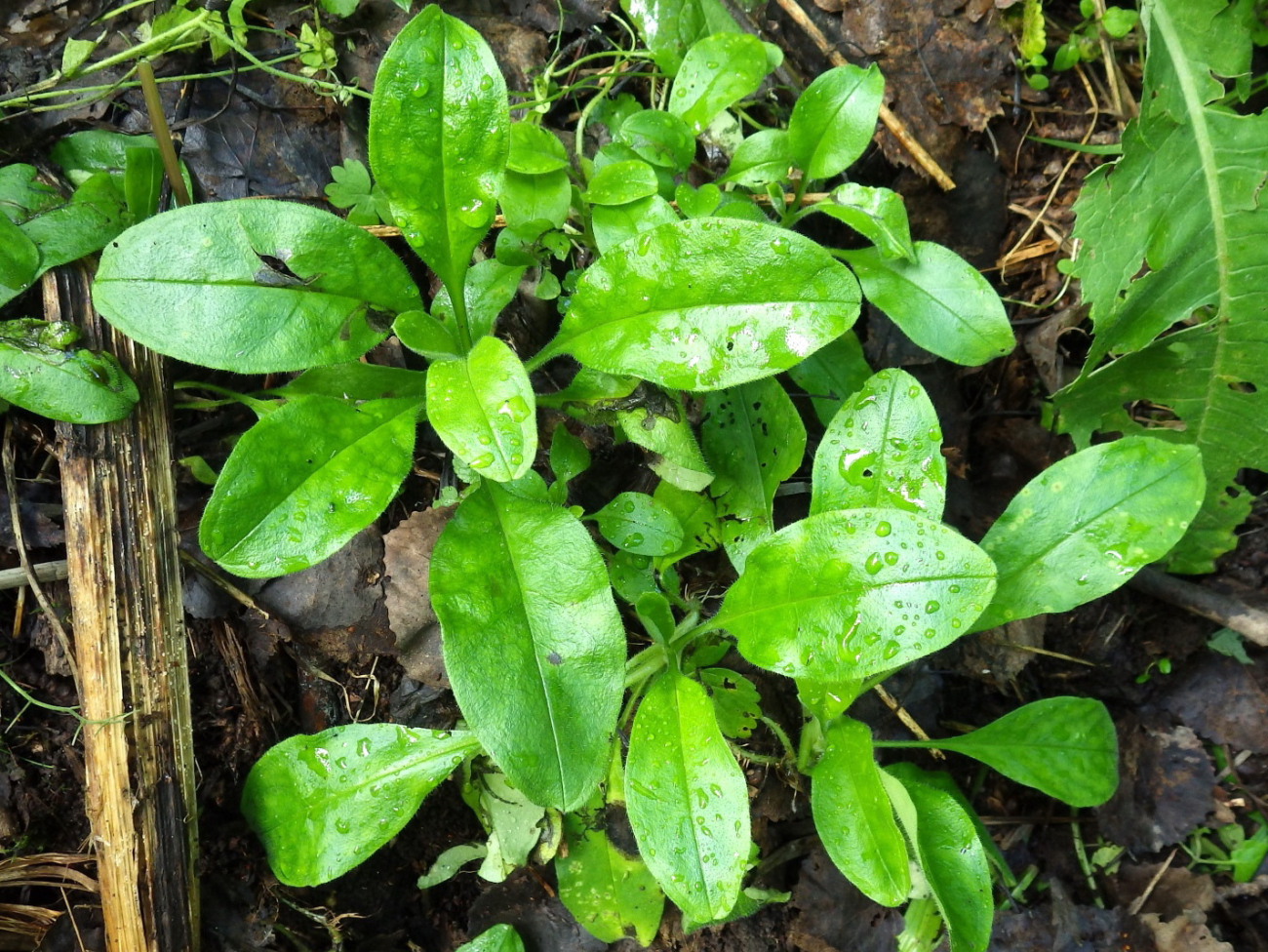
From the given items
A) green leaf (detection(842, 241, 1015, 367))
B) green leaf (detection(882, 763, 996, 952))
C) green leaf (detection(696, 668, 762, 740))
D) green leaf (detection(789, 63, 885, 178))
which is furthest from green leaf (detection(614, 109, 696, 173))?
green leaf (detection(882, 763, 996, 952))

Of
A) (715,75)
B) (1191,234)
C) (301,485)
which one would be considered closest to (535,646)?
(301,485)

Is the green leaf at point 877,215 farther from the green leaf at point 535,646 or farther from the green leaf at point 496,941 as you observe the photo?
the green leaf at point 496,941

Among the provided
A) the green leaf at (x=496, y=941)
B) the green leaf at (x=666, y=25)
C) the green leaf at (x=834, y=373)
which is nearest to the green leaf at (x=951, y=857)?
the green leaf at (x=834, y=373)

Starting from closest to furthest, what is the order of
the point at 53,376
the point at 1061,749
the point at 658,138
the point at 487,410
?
the point at 487,410 < the point at 53,376 < the point at 658,138 < the point at 1061,749

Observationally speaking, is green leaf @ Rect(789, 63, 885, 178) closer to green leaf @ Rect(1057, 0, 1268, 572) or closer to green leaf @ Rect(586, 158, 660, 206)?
green leaf @ Rect(586, 158, 660, 206)

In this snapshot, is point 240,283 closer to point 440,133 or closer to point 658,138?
point 440,133
